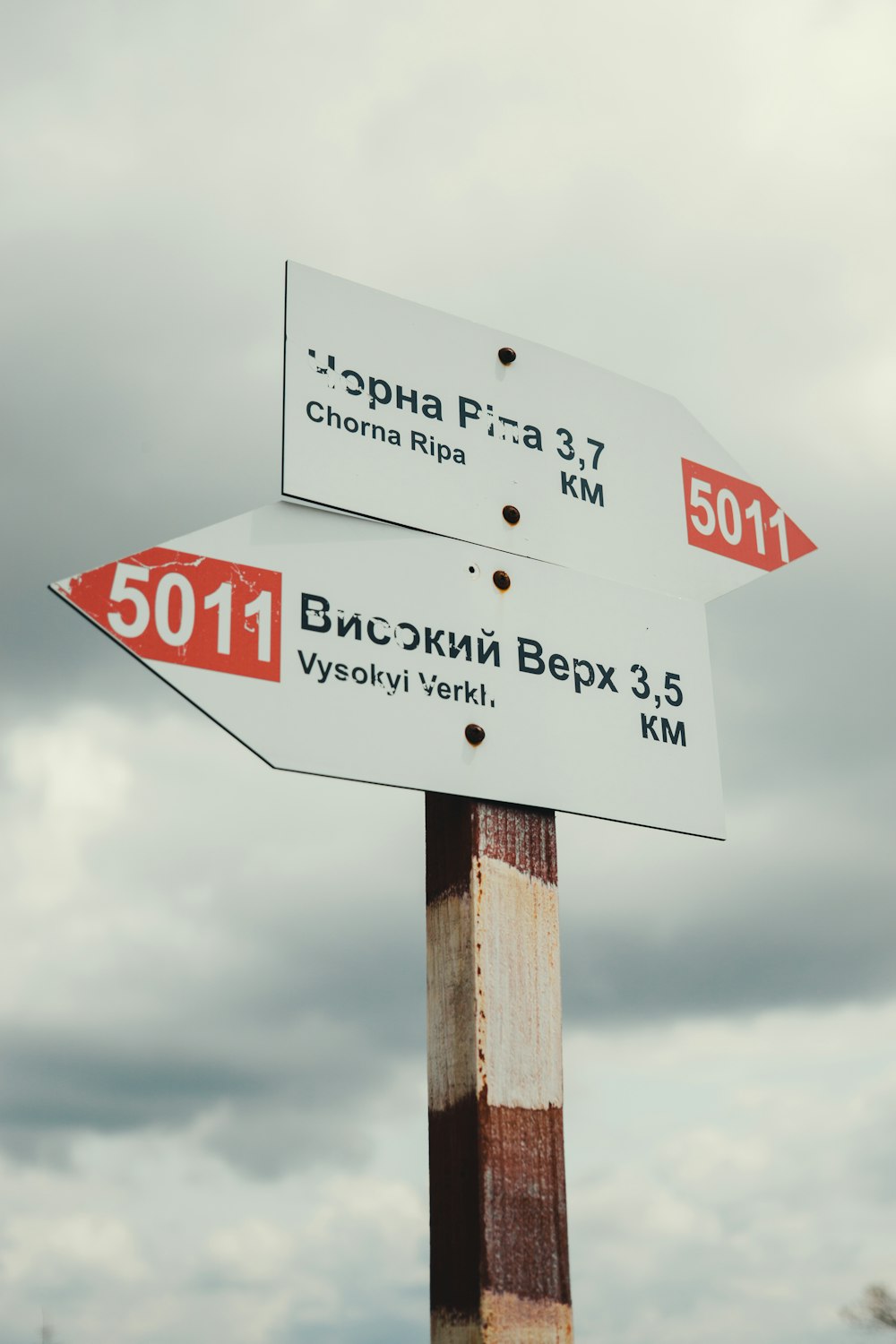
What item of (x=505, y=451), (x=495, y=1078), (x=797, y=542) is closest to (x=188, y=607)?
(x=505, y=451)

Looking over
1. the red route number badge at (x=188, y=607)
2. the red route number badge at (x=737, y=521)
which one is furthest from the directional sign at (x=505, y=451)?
the red route number badge at (x=188, y=607)

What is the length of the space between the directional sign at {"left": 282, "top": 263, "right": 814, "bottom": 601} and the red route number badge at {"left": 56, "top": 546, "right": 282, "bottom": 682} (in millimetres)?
285

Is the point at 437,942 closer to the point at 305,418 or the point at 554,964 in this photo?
the point at 554,964

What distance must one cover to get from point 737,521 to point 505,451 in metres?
0.86

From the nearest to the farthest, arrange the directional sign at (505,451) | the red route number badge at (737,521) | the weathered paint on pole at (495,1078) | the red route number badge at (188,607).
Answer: the weathered paint on pole at (495,1078) < the red route number badge at (188,607) < the directional sign at (505,451) < the red route number badge at (737,521)

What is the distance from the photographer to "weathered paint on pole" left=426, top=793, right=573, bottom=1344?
8.93 ft

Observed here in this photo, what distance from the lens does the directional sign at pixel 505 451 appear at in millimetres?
3285

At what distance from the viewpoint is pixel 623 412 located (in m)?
→ 3.87

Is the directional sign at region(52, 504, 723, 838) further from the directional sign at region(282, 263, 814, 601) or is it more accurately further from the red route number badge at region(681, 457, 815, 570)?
the red route number badge at region(681, 457, 815, 570)

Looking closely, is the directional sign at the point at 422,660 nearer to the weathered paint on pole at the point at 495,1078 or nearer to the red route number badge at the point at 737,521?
the weathered paint on pole at the point at 495,1078

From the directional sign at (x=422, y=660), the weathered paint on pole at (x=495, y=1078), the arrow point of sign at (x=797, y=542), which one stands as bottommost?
the weathered paint on pole at (x=495, y=1078)

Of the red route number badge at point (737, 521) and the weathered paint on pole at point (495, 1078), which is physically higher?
the red route number badge at point (737, 521)

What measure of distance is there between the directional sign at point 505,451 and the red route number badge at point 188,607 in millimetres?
285

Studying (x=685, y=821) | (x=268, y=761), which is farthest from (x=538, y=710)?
(x=268, y=761)
